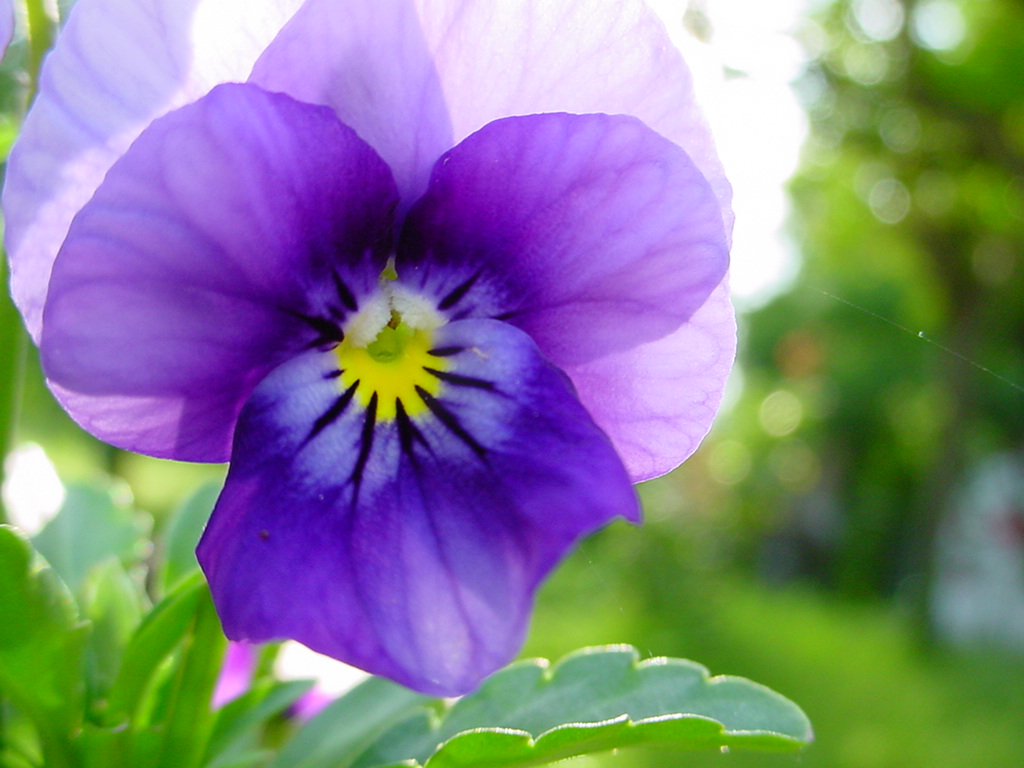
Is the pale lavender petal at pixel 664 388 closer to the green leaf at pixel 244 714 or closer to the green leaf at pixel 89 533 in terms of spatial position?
the green leaf at pixel 244 714

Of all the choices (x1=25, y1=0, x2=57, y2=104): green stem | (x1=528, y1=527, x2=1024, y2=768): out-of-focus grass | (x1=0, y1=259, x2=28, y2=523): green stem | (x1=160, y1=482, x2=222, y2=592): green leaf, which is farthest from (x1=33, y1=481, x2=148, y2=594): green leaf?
(x1=528, y1=527, x2=1024, y2=768): out-of-focus grass

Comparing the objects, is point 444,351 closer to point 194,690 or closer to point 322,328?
point 322,328

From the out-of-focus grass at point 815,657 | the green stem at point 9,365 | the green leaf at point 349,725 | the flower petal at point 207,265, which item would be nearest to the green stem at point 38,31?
the green stem at point 9,365

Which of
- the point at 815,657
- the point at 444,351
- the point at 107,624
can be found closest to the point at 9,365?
the point at 107,624

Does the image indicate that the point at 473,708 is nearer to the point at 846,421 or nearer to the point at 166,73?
the point at 166,73

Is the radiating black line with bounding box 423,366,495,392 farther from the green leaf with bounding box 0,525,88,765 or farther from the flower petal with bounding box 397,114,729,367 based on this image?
the green leaf with bounding box 0,525,88,765

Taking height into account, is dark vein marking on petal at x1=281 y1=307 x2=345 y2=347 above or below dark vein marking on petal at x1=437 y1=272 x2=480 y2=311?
below
